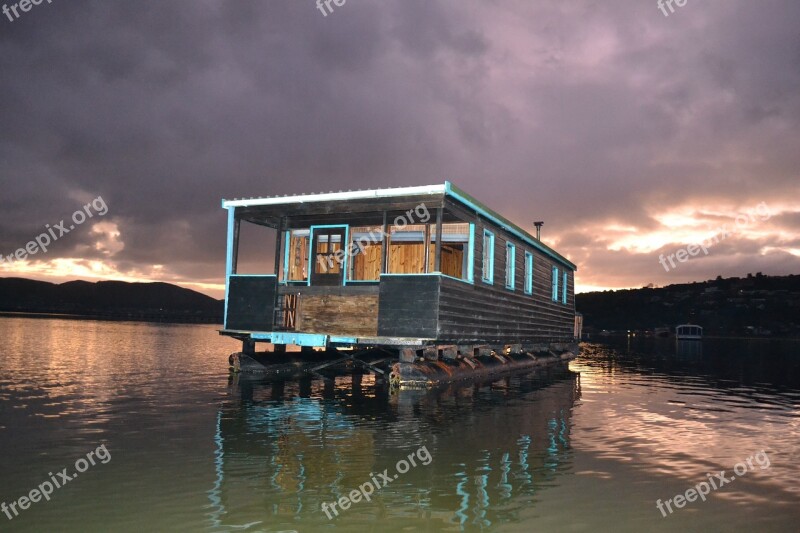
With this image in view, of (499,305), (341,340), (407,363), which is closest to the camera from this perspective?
(407,363)

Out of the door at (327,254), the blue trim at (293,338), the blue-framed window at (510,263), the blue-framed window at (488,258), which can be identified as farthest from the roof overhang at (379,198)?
the blue trim at (293,338)

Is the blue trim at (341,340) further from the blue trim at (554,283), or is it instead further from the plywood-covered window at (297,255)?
the blue trim at (554,283)

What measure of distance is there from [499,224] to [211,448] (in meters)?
13.7

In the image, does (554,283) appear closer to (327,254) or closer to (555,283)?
(555,283)

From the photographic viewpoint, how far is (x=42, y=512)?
565 cm

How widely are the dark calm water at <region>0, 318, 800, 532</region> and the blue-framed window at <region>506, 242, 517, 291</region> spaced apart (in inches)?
265

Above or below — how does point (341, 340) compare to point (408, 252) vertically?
below

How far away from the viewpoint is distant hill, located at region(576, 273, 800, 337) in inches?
4919

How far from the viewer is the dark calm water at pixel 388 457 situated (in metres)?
5.75

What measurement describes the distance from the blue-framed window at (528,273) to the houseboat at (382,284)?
1.77 meters

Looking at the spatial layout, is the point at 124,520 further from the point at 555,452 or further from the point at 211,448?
the point at 555,452

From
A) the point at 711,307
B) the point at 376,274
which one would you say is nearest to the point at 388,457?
the point at 376,274

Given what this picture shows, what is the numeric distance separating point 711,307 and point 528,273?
132m

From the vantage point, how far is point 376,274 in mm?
19141
